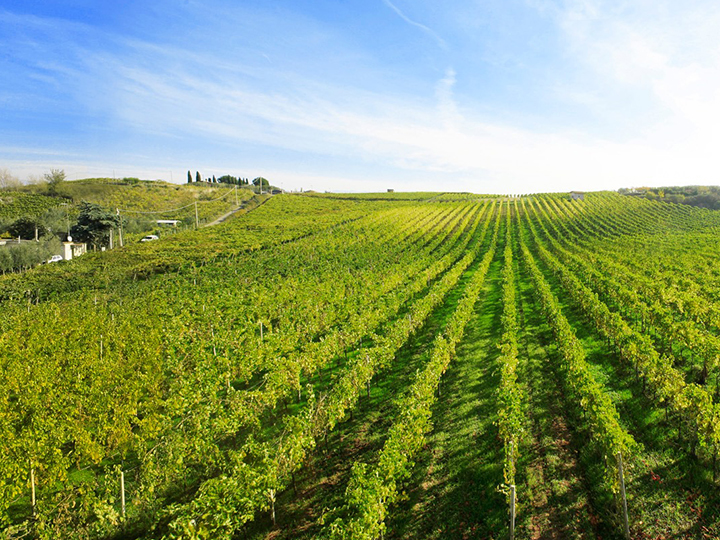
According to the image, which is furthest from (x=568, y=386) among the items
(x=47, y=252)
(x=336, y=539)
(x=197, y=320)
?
(x=47, y=252)

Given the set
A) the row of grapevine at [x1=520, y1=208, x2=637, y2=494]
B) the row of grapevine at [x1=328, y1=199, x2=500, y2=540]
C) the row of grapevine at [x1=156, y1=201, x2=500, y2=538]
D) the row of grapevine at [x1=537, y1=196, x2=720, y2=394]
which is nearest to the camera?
the row of grapevine at [x1=328, y1=199, x2=500, y2=540]

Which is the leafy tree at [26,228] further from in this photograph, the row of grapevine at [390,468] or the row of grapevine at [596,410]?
the row of grapevine at [596,410]

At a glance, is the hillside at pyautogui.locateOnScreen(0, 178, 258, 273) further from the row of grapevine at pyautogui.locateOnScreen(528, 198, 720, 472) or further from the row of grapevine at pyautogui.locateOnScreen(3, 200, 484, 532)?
the row of grapevine at pyautogui.locateOnScreen(528, 198, 720, 472)

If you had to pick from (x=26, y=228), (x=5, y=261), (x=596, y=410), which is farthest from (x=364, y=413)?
(x=26, y=228)

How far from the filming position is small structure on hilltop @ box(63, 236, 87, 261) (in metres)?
50.9

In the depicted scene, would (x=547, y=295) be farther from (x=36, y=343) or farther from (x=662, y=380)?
(x=36, y=343)

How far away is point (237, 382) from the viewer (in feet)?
57.2

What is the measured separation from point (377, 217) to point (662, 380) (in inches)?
2551

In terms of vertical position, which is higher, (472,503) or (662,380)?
(662,380)

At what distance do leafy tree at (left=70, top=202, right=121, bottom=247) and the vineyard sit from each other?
88.6 ft

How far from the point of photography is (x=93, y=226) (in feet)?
183

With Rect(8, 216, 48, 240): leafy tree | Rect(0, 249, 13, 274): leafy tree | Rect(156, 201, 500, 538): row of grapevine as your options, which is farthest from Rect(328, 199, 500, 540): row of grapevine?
Rect(8, 216, 48, 240): leafy tree

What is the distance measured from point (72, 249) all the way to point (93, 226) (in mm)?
4810

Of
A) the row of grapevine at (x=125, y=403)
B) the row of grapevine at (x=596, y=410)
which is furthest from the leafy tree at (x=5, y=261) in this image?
the row of grapevine at (x=596, y=410)
